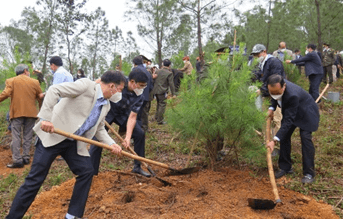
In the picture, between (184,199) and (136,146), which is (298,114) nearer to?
(184,199)

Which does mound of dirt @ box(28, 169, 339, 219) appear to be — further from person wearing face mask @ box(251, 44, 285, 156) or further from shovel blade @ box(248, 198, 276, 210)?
person wearing face mask @ box(251, 44, 285, 156)

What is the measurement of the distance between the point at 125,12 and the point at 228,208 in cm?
1290

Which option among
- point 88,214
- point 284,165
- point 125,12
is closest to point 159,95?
point 284,165

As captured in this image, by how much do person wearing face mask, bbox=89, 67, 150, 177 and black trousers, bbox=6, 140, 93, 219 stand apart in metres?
1.08

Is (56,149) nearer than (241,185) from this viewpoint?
Yes

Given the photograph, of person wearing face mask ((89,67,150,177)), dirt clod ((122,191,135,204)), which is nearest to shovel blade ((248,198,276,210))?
dirt clod ((122,191,135,204))

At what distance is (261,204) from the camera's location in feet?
11.2

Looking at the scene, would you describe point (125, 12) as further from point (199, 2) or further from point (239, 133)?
point (239, 133)

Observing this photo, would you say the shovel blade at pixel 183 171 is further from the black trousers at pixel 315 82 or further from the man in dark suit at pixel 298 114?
the black trousers at pixel 315 82

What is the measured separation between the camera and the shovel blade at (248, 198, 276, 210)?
3.39 meters

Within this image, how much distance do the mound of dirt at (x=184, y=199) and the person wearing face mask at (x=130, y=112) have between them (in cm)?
46

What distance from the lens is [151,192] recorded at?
3988 mm

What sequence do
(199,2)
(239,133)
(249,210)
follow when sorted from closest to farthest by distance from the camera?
(249,210) → (239,133) → (199,2)

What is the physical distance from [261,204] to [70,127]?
238cm
